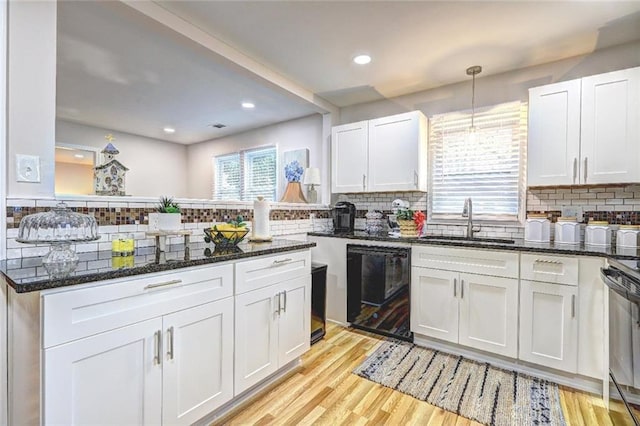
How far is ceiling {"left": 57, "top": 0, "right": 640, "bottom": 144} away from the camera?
193 cm

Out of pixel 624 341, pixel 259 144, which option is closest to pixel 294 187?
pixel 259 144

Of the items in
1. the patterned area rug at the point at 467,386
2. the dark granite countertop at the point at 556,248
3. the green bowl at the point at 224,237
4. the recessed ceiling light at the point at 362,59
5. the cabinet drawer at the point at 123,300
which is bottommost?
the patterned area rug at the point at 467,386

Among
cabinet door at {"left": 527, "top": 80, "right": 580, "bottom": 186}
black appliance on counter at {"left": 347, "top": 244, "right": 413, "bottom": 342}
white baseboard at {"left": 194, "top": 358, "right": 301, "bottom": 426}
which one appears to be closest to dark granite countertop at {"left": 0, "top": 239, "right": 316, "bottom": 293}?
white baseboard at {"left": 194, "top": 358, "right": 301, "bottom": 426}

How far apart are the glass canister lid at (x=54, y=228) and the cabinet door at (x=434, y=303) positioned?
7.47ft

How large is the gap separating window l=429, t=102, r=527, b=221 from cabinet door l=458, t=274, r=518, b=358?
0.83 meters

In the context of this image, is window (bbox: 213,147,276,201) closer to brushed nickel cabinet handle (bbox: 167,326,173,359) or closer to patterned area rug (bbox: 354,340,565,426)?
patterned area rug (bbox: 354,340,565,426)

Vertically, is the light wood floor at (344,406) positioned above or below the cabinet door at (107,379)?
below

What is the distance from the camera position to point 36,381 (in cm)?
135

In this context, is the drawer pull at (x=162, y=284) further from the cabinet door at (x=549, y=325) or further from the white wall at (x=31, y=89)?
the cabinet door at (x=549, y=325)

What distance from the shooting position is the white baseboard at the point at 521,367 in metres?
1.98

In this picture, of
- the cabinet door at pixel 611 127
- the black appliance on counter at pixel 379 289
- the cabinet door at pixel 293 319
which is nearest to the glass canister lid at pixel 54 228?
the cabinet door at pixel 293 319

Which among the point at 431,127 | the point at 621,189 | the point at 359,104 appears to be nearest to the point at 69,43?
the point at 359,104

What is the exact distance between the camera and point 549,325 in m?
2.05

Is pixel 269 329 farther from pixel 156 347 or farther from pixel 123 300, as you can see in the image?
pixel 123 300
